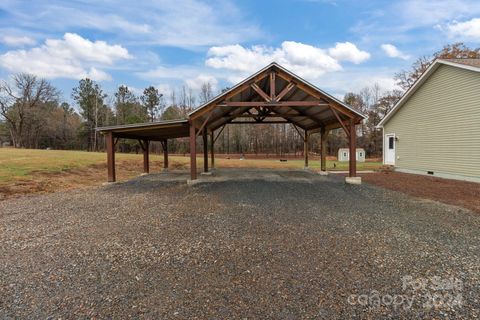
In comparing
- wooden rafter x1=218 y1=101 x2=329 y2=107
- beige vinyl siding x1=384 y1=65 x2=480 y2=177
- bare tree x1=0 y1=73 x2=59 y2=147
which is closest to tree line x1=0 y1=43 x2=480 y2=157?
bare tree x1=0 y1=73 x2=59 y2=147

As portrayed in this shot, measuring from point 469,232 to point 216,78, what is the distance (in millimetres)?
48010

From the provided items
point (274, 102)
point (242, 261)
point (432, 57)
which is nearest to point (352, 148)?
point (274, 102)

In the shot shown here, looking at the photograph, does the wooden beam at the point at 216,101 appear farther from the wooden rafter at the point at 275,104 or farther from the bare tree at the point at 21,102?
the bare tree at the point at 21,102

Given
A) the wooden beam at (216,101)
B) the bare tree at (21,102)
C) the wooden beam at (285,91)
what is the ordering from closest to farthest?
the wooden beam at (285,91) < the wooden beam at (216,101) < the bare tree at (21,102)

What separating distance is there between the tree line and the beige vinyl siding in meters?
26.9

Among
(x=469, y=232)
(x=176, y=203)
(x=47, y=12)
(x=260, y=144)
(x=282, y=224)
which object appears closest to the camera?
(x=469, y=232)

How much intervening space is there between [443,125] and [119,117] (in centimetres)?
4483

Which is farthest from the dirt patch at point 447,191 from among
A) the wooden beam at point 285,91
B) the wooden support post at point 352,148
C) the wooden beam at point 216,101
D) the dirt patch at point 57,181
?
the dirt patch at point 57,181

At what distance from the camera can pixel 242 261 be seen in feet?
12.1

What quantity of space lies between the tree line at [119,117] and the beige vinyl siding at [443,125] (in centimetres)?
2688

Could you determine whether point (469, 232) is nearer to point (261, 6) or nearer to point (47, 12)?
point (261, 6)

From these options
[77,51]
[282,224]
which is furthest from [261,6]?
[77,51]

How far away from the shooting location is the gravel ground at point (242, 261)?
8.75ft

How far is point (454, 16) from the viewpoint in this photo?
43.1ft
